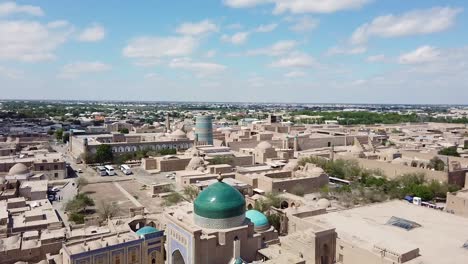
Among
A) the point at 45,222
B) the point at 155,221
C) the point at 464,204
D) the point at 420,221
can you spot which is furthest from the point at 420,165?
the point at 45,222

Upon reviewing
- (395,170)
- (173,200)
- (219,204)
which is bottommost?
(173,200)

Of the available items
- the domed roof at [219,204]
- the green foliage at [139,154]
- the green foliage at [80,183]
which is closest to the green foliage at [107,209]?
the green foliage at [80,183]

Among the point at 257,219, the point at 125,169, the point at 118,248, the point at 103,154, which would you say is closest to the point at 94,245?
the point at 118,248

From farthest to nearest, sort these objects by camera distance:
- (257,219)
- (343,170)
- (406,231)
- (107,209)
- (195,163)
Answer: (195,163) < (343,170) < (107,209) < (406,231) < (257,219)

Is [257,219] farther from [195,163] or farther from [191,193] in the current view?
[195,163]

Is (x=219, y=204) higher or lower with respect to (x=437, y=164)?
higher

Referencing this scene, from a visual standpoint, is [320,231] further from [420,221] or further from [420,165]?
[420,165]

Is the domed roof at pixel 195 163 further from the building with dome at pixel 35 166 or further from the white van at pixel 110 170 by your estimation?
the building with dome at pixel 35 166
